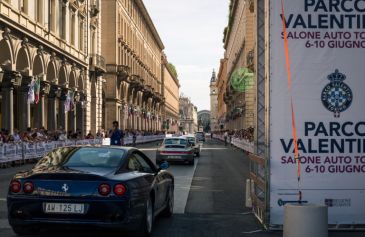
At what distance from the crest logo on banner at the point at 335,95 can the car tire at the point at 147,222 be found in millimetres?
3100

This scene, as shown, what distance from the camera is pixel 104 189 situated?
7004 mm

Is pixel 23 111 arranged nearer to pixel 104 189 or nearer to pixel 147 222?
pixel 147 222

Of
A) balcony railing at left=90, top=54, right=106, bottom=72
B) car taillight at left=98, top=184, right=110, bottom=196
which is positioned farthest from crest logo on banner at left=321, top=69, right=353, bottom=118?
balcony railing at left=90, top=54, right=106, bottom=72

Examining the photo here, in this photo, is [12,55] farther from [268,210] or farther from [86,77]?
[268,210]

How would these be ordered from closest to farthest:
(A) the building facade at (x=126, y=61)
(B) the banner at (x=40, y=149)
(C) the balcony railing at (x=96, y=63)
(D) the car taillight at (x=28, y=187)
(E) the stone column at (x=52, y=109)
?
(D) the car taillight at (x=28, y=187)
(B) the banner at (x=40, y=149)
(E) the stone column at (x=52, y=109)
(C) the balcony railing at (x=96, y=63)
(A) the building facade at (x=126, y=61)

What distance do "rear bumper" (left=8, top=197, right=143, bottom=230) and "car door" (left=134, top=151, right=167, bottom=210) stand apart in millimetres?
1378

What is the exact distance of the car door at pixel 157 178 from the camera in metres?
8.54

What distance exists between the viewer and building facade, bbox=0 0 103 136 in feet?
99.9

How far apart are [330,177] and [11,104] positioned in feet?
83.1

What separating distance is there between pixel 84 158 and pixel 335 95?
3.92 metres

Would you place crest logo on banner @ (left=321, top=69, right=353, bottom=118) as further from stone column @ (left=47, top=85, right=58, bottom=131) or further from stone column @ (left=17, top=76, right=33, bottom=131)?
stone column @ (left=47, top=85, right=58, bottom=131)

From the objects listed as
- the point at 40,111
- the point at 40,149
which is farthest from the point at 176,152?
the point at 40,111

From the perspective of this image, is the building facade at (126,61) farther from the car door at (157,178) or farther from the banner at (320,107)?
the banner at (320,107)

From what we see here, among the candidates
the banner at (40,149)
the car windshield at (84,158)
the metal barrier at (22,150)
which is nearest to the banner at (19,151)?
the metal barrier at (22,150)
